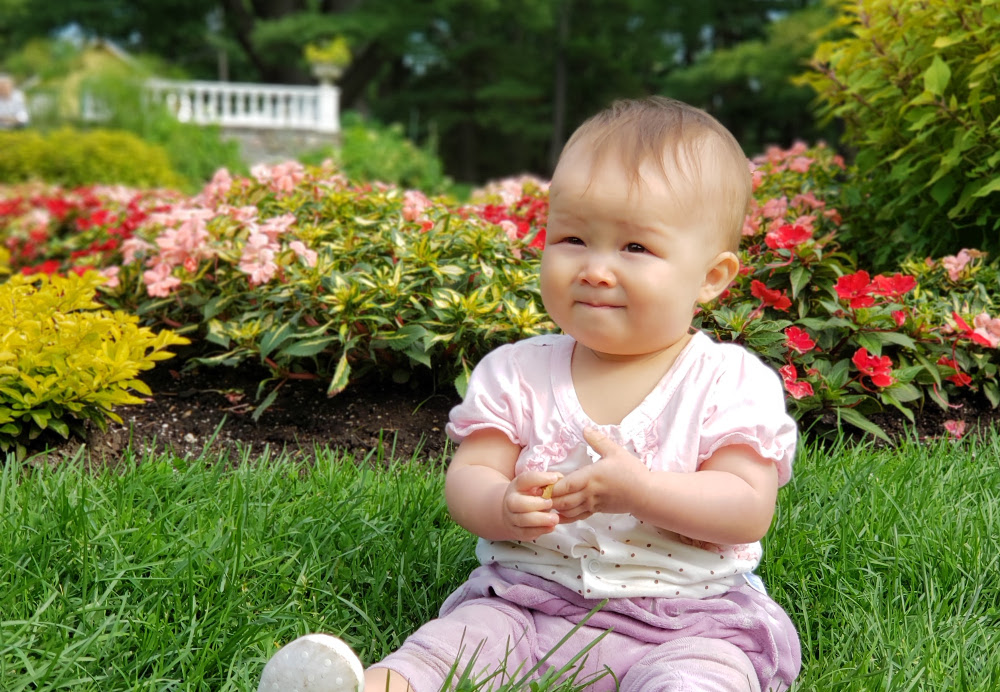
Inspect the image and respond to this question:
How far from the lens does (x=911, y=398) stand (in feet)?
9.32

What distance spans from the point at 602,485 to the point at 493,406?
12.4 inches

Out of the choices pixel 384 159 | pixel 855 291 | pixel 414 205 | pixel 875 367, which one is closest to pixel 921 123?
pixel 855 291

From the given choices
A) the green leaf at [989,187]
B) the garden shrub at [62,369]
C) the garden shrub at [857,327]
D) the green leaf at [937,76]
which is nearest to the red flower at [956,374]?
the garden shrub at [857,327]

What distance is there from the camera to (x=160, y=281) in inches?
130

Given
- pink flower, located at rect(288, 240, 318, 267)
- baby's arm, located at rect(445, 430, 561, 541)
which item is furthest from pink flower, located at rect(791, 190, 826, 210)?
baby's arm, located at rect(445, 430, 561, 541)

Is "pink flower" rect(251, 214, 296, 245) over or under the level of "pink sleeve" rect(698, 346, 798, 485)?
under

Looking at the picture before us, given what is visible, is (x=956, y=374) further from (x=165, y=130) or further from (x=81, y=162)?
(x=165, y=130)

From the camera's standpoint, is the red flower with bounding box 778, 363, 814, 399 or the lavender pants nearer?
the lavender pants

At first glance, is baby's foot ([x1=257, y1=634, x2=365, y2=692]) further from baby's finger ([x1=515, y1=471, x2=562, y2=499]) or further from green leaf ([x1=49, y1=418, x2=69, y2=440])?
green leaf ([x1=49, y1=418, x2=69, y2=440])

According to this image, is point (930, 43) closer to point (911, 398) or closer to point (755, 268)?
point (755, 268)

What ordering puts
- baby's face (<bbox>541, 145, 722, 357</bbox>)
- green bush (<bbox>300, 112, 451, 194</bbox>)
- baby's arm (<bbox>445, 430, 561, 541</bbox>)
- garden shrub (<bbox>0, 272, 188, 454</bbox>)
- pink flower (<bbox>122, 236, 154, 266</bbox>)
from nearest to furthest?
baby's arm (<bbox>445, 430, 561, 541</bbox>) < baby's face (<bbox>541, 145, 722, 357</bbox>) < garden shrub (<bbox>0, 272, 188, 454</bbox>) < pink flower (<bbox>122, 236, 154, 266</bbox>) < green bush (<bbox>300, 112, 451, 194</bbox>)

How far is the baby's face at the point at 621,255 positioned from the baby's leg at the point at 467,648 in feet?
1.61

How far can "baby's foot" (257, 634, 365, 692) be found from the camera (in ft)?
4.16

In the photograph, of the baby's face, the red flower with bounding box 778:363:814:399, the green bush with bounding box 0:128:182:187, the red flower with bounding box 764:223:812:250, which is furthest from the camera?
the green bush with bounding box 0:128:182:187
